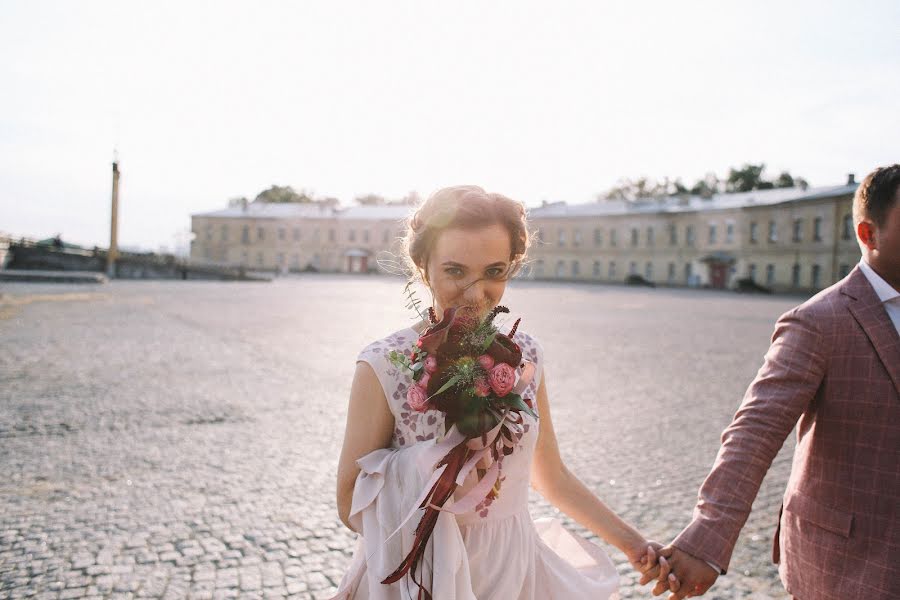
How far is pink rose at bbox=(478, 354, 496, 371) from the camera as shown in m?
1.46

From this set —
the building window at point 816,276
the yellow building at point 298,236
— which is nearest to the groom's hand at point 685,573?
the building window at point 816,276

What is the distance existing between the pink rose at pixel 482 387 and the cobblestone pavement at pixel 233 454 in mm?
2399

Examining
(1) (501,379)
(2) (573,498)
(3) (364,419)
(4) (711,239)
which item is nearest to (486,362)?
(1) (501,379)

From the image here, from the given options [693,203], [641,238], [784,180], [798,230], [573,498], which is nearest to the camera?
[573,498]

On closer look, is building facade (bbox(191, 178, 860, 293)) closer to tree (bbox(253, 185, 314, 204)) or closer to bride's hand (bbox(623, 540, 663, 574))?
tree (bbox(253, 185, 314, 204))

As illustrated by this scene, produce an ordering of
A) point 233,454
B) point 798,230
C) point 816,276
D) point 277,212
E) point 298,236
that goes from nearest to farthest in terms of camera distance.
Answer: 1. point 233,454
2. point 816,276
3. point 798,230
4. point 298,236
5. point 277,212

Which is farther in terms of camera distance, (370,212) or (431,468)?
(370,212)

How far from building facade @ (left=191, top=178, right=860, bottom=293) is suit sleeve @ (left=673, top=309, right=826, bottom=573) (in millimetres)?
34759

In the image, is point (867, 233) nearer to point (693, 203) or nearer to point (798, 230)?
point (798, 230)

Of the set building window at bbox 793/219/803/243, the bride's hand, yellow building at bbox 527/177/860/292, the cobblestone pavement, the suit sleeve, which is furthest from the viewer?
building window at bbox 793/219/803/243

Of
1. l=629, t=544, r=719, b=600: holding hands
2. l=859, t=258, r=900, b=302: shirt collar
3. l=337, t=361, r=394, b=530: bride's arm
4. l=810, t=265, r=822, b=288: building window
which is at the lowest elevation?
l=629, t=544, r=719, b=600: holding hands

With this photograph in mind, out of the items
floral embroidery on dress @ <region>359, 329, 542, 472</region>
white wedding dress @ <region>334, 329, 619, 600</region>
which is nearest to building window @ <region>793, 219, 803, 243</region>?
white wedding dress @ <region>334, 329, 619, 600</region>

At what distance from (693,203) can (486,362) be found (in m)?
63.4

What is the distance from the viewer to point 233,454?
18.1 ft
